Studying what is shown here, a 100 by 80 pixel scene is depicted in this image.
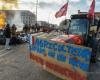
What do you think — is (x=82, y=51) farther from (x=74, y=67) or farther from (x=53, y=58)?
(x=53, y=58)

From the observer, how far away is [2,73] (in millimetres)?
11477

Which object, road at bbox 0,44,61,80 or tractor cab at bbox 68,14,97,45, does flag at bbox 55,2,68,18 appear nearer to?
tractor cab at bbox 68,14,97,45

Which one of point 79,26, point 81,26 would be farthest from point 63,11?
point 79,26

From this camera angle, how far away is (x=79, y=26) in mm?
17906

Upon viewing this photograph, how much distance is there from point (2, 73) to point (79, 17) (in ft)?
25.6

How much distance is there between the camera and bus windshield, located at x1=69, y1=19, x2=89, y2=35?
1734cm

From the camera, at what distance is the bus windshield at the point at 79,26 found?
17344 millimetres

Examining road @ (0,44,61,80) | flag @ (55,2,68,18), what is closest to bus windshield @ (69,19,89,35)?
flag @ (55,2,68,18)

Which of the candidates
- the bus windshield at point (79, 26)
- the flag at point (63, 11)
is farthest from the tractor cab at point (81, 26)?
the flag at point (63, 11)

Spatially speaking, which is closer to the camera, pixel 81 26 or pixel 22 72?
pixel 22 72

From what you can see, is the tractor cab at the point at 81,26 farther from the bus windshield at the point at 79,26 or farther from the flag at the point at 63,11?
the flag at the point at 63,11

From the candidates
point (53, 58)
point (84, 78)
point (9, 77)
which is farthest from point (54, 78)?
point (84, 78)

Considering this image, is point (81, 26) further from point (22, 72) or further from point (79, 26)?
point (22, 72)

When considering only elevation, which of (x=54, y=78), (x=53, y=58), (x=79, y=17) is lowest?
(x=54, y=78)
